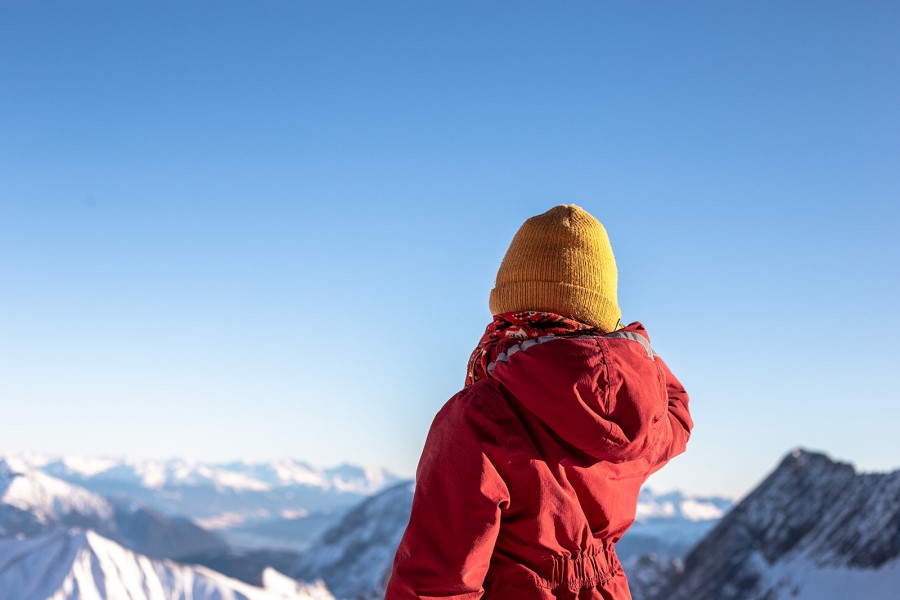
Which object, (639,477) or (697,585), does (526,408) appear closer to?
(639,477)

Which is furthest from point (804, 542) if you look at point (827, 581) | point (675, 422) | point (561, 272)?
point (561, 272)

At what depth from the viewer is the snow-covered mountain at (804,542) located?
4791 cm

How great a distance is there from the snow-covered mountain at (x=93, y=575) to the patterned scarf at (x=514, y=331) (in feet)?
142

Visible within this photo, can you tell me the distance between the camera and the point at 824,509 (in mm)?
61000

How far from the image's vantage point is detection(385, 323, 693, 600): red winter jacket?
Result: 2.93 meters

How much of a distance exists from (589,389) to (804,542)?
63.3 metres

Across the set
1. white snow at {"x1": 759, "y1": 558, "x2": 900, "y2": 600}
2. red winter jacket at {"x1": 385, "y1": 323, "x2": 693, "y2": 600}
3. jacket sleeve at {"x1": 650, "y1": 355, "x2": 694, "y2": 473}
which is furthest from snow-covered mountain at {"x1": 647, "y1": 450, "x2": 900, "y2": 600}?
red winter jacket at {"x1": 385, "y1": 323, "x2": 693, "y2": 600}

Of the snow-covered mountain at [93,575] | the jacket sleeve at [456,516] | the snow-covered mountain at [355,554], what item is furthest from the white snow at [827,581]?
the snow-covered mountain at [355,554]

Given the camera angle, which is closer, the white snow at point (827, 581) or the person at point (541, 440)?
the person at point (541, 440)

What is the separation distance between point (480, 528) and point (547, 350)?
0.69 metres

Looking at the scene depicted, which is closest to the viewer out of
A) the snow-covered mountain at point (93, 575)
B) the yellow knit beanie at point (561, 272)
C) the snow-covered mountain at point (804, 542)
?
the yellow knit beanie at point (561, 272)

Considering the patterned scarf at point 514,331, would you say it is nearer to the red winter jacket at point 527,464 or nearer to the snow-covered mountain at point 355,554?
the red winter jacket at point 527,464

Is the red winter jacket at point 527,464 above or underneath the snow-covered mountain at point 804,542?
underneath

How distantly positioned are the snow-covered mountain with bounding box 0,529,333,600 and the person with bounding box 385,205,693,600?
4316 cm
